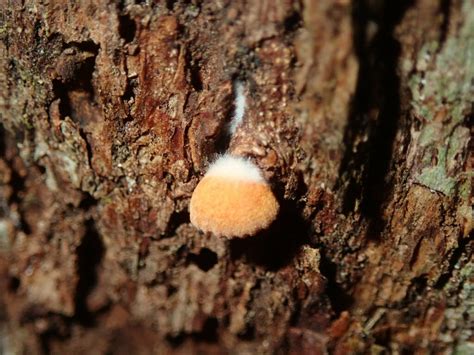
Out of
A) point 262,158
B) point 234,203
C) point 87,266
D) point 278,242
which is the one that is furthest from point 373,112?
point 87,266

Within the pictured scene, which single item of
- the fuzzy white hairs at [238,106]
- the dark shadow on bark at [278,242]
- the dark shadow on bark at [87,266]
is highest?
the fuzzy white hairs at [238,106]

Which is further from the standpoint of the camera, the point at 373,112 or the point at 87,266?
the point at 87,266

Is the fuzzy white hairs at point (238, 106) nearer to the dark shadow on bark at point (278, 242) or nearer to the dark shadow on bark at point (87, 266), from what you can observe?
the dark shadow on bark at point (278, 242)

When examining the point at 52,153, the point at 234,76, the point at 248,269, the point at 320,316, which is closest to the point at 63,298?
the point at 52,153

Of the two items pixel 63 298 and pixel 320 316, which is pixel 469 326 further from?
pixel 63 298

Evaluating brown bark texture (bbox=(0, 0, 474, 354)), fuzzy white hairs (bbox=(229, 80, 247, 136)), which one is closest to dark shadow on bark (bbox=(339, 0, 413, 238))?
brown bark texture (bbox=(0, 0, 474, 354))

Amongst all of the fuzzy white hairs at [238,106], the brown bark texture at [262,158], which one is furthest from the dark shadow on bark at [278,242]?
the fuzzy white hairs at [238,106]

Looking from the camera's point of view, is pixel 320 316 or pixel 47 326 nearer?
pixel 320 316

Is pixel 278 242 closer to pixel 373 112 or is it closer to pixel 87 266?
pixel 373 112
